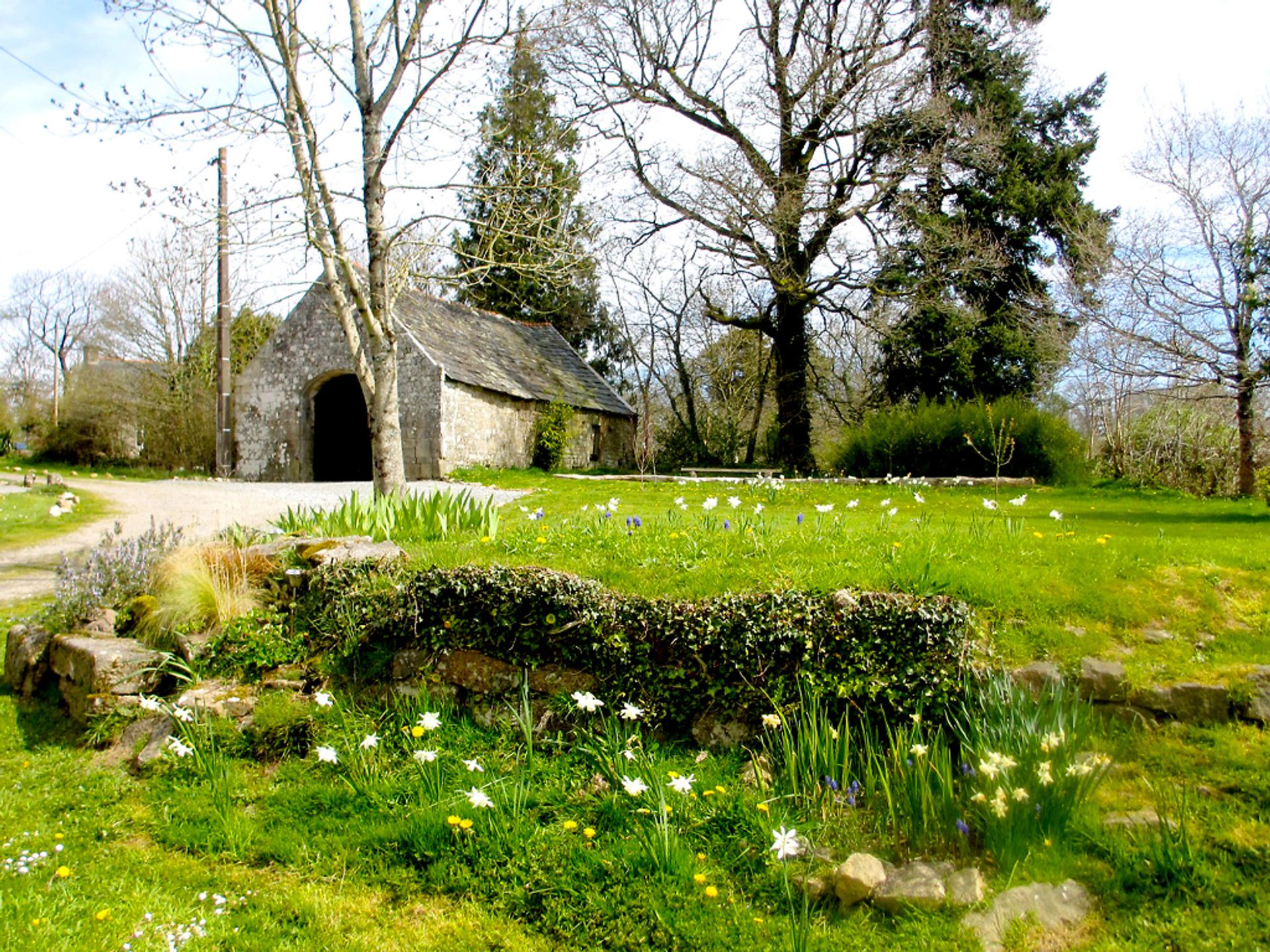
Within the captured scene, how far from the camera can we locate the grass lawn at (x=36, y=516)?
34.0 ft

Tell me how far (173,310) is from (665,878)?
3052cm

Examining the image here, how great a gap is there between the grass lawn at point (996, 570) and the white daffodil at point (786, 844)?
146 centimetres

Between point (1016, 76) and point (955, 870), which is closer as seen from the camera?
point (955, 870)

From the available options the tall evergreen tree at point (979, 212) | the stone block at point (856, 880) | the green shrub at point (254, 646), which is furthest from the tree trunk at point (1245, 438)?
the green shrub at point (254, 646)

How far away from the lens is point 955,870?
3223 mm

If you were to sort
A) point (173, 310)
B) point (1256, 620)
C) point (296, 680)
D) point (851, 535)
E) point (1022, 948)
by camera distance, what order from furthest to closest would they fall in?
1. point (173, 310)
2. point (851, 535)
3. point (296, 680)
4. point (1256, 620)
5. point (1022, 948)

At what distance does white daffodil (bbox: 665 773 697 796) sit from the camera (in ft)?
11.9

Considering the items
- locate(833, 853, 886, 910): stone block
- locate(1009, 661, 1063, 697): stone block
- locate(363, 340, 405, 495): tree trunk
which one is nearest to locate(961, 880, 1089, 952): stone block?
locate(833, 853, 886, 910): stone block

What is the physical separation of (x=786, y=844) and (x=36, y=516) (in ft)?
40.8

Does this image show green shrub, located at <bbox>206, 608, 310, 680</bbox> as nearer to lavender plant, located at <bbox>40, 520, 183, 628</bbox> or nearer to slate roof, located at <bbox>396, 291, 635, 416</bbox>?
lavender plant, located at <bbox>40, 520, 183, 628</bbox>

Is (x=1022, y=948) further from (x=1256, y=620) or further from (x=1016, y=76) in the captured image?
(x=1016, y=76)

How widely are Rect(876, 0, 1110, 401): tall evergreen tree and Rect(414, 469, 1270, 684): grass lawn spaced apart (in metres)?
13.5

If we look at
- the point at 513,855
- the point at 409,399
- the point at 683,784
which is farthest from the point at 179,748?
the point at 409,399

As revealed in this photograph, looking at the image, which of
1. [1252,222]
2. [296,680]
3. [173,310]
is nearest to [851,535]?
[296,680]
